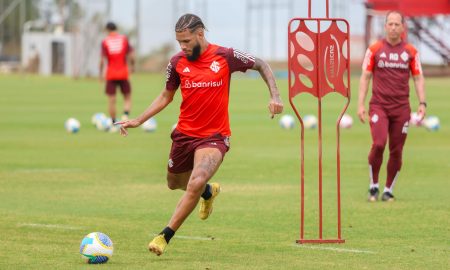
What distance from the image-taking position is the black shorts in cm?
1068

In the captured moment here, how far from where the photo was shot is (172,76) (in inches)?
429

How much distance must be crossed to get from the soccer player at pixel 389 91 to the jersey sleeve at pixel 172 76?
4357 millimetres

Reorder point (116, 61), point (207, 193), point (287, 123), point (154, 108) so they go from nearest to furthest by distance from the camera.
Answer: point (154, 108), point (207, 193), point (116, 61), point (287, 123)

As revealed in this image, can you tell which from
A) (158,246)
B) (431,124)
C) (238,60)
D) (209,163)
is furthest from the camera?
(431,124)

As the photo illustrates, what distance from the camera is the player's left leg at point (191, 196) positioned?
10.2 m

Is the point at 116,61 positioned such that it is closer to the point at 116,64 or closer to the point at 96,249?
the point at 116,64

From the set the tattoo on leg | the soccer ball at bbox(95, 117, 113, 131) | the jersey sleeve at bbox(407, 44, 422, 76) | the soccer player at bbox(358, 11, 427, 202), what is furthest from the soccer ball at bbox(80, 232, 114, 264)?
the soccer ball at bbox(95, 117, 113, 131)

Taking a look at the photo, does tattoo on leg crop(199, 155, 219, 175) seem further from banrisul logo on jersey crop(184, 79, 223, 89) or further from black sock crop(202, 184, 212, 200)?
black sock crop(202, 184, 212, 200)

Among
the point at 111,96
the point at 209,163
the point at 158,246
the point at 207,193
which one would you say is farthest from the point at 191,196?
the point at 111,96

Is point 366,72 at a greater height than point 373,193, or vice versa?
point 366,72

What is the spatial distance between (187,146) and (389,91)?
15.9ft

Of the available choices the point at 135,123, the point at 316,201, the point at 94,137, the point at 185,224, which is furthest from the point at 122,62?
the point at 135,123

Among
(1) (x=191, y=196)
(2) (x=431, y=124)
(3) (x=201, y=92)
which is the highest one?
(3) (x=201, y=92)

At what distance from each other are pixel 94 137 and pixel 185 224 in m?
13.8
